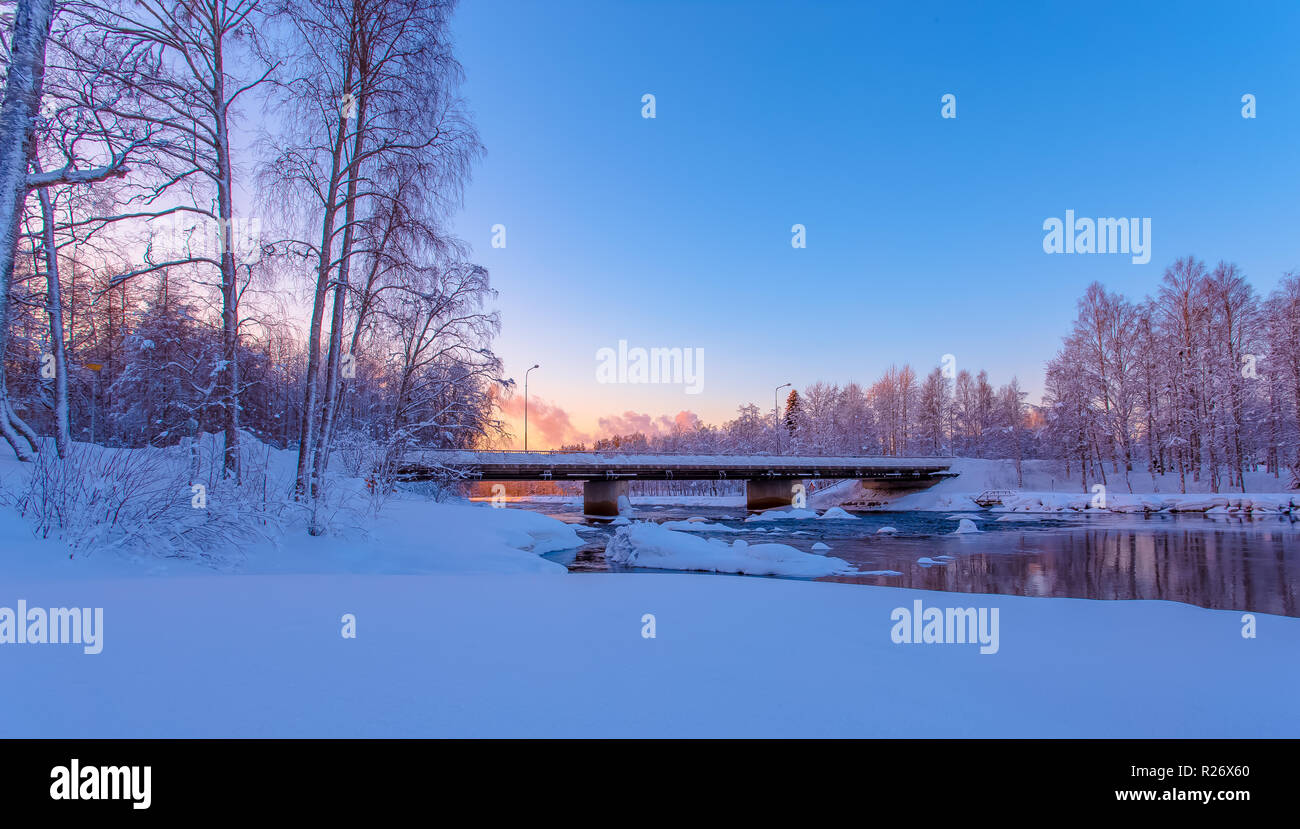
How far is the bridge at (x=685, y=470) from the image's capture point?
33938 mm

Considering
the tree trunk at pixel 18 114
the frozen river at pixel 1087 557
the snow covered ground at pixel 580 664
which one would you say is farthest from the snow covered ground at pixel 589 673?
the frozen river at pixel 1087 557

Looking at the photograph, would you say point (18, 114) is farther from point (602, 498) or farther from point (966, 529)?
point (602, 498)

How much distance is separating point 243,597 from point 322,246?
8247 millimetres

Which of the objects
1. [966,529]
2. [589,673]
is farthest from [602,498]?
[589,673]

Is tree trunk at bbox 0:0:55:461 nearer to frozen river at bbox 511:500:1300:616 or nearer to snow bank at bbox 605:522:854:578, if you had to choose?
frozen river at bbox 511:500:1300:616

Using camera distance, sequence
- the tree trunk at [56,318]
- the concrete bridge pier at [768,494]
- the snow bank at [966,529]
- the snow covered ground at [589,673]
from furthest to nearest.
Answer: the concrete bridge pier at [768,494] < the snow bank at [966,529] < the tree trunk at [56,318] < the snow covered ground at [589,673]

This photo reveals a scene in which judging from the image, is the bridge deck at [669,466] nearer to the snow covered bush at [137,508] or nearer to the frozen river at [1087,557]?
the frozen river at [1087,557]

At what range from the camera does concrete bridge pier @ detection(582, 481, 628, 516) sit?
42625 mm

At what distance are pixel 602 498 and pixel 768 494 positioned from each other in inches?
668

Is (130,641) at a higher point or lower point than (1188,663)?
higher

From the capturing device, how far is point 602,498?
4341cm
